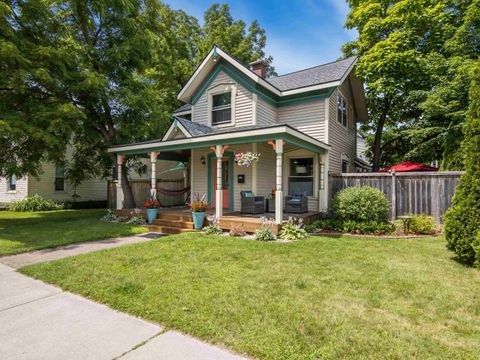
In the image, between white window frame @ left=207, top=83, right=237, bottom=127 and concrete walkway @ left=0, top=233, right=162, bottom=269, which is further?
white window frame @ left=207, top=83, right=237, bottom=127

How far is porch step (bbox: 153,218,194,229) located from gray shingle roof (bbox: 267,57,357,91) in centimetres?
690

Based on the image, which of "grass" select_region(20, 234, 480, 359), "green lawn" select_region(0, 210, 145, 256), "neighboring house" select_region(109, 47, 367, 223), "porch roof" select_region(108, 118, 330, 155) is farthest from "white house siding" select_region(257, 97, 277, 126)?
"green lawn" select_region(0, 210, 145, 256)

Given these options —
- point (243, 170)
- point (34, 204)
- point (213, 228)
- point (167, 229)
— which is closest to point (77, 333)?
point (213, 228)

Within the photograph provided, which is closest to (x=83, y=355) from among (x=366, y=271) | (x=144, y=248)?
(x=144, y=248)

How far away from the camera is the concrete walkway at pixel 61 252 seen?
18.3 ft

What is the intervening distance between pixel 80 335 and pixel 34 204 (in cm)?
1528

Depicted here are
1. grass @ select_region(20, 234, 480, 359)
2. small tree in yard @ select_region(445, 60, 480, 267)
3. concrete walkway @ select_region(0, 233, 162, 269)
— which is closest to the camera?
grass @ select_region(20, 234, 480, 359)

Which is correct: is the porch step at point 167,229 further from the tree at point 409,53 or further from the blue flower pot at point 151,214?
the tree at point 409,53

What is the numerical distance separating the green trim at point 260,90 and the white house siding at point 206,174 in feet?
7.79

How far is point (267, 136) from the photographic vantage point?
7797mm

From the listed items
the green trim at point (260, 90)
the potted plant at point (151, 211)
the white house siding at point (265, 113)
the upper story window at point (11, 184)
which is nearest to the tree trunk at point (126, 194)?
the potted plant at point (151, 211)

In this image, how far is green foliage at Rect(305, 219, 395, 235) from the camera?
8.16 meters

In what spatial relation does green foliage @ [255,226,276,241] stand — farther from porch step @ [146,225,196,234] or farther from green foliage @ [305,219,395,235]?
porch step @ [146,225,196,234]

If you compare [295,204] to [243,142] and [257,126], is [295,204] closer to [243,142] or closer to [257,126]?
[243,142]
